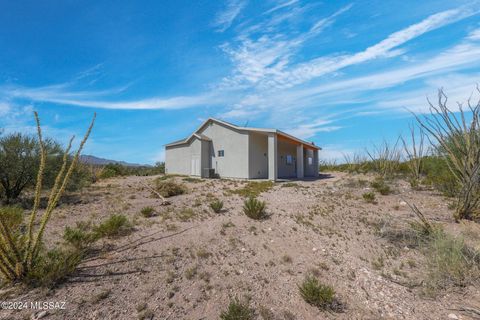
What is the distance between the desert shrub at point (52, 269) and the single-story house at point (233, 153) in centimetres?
1460

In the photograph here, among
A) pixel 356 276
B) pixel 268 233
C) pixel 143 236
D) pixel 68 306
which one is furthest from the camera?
pixel 268 233

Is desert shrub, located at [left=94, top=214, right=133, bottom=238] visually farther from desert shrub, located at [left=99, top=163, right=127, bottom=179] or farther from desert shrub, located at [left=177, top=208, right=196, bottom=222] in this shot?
desert shrub, located at [left=99, top=163, right=127, bottom=179]

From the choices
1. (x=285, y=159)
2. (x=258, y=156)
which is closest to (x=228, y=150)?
(x=258, y=156)

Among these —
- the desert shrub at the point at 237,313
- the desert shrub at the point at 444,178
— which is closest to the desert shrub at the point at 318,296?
the desert shrub at the point at 237,313

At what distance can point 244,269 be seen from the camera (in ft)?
16.7

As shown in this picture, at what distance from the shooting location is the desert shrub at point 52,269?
3.89 metres

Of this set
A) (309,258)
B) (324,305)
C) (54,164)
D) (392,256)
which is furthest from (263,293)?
(54,164)

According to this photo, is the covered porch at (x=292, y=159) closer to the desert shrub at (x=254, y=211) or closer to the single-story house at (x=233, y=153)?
→ the single-story house at (x=233, y=153)

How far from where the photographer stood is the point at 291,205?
9883 mm

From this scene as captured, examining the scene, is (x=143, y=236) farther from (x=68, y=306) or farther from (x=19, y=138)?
(x=19, y=138)

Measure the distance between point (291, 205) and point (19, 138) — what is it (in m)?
11.3

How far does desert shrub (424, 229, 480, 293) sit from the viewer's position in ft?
15.9

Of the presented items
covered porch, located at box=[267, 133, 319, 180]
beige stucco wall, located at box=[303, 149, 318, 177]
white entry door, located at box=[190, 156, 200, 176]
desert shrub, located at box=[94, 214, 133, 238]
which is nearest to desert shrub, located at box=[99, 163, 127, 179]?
white entry door, located at box=[190, 156, 200, 176]

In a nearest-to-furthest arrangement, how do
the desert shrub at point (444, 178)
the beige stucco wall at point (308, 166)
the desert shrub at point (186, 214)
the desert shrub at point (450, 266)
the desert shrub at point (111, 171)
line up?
the desert shrub at point (450, 266) < the desert shrub at point (186, 214) < the desert shrub at point (444, 178) < the desert shrub at point (111, 171) < the beige stucco wall at point (308, 166)
